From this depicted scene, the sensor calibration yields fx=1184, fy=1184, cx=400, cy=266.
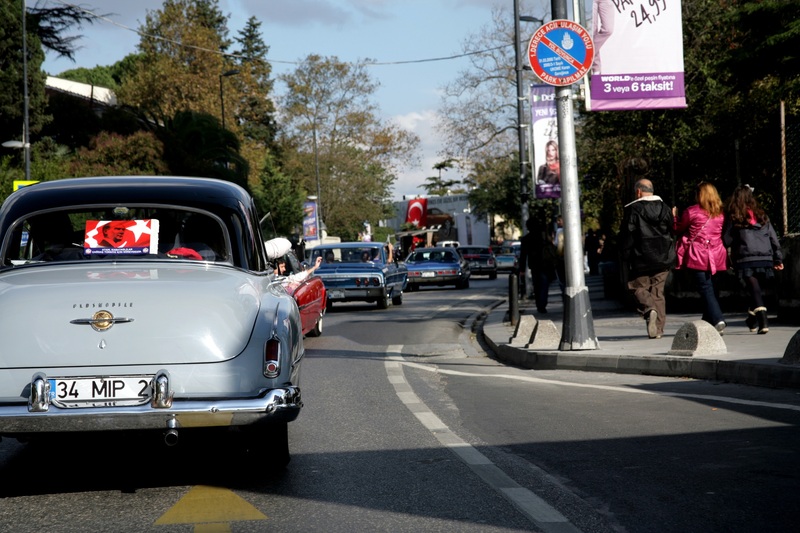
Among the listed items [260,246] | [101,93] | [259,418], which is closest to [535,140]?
[260,246]

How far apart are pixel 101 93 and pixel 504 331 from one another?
74.4m

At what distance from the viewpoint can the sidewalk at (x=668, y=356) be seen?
1091 cm

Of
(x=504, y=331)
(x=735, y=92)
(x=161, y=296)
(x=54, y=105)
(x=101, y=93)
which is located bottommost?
(x=504, y=331)

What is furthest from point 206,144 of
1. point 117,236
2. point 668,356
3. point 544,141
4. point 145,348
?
point 145,348

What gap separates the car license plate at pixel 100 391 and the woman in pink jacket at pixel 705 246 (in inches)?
385

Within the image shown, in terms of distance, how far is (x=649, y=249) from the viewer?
585 inches

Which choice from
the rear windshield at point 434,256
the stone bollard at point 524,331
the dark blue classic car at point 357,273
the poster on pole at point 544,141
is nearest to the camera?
the stone bollard at point 524,331

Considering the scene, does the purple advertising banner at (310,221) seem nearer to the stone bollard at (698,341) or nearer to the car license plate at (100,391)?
the stone bollard at (698,341)

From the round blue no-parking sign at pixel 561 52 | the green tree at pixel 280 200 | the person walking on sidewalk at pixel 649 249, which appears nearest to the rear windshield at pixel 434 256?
the green tree at pixel 280 200

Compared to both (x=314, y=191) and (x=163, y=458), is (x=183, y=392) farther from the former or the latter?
(x=314, y=191)

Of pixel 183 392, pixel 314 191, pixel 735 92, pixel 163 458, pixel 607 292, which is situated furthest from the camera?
pixel 314 191

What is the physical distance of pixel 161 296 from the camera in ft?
21.4

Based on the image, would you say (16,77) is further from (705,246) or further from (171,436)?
(171,436)

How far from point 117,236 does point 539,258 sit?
680 inches
